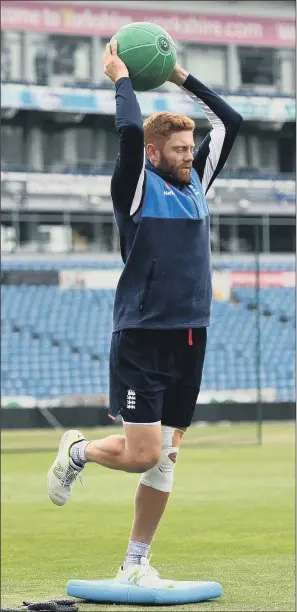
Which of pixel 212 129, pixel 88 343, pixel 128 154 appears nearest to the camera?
pixel 128 154

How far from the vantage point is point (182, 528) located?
9336mm

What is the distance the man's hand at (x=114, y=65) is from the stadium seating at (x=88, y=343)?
17.7 m

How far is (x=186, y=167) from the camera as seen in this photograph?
5.67 metres

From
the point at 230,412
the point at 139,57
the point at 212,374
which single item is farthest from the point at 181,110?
the point at 139,57

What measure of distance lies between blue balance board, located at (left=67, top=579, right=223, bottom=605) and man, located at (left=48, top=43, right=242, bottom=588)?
0.28ft

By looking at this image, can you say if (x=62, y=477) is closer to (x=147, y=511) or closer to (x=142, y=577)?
(x=147, y=511)

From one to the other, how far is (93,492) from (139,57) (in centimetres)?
719

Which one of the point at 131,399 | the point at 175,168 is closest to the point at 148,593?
the point at 131,399

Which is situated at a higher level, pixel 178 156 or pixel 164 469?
pixel 178 156

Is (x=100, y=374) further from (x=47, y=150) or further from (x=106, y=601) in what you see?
(x=106, y=601)

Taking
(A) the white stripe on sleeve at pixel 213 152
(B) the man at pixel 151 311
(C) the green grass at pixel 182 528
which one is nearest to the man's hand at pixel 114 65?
(B) the man at pixel 151 311

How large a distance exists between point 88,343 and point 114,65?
68.2 feet

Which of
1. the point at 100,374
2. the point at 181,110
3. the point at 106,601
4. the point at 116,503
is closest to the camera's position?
the point at 106,601

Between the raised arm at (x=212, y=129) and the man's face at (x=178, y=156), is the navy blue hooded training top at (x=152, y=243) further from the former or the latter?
the raised arm at (x=212, y=129)
